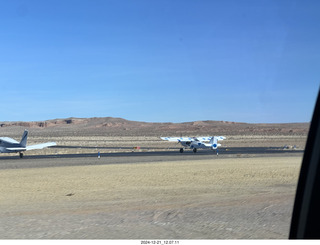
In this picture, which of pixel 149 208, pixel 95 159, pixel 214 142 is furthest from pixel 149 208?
pixel 214 142

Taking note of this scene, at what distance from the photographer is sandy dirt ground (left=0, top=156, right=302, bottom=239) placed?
10.7 metres

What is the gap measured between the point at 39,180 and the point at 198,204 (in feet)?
41.6

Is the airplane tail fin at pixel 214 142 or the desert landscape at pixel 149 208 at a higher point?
the airplane tail fin at pixel 214 142

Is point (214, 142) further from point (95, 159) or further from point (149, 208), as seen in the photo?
point (149, 208)

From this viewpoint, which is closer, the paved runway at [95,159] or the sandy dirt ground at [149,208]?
the sandy dirt ground at [149,208]

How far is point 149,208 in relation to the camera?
47.4 feet

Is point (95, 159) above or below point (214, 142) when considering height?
below

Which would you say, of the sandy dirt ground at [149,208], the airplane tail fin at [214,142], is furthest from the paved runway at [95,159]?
the sandy dirt ground at [149,208]

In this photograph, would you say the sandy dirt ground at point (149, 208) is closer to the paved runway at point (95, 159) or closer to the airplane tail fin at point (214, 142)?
the paved runway at point (95, 159)

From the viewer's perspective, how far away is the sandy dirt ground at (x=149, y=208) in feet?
35.2

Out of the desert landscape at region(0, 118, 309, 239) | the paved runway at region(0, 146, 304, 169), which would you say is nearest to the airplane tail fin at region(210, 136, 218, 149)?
the paved runway at region(0, 146, 304, 169)

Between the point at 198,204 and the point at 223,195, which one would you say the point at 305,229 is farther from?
the point at 223,195
